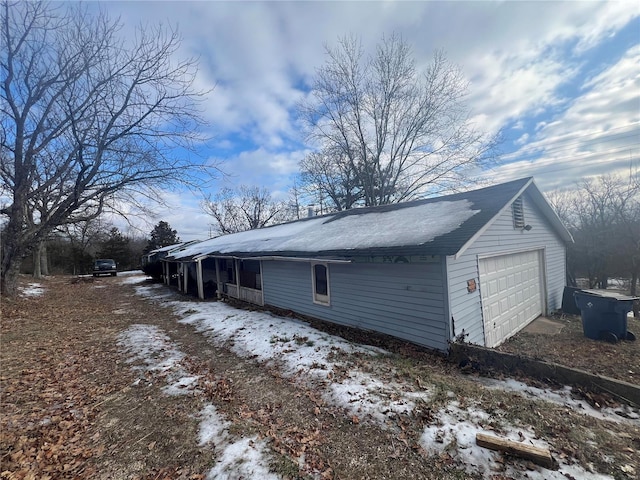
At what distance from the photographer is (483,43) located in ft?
34.4

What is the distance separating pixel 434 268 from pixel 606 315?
4899 mm

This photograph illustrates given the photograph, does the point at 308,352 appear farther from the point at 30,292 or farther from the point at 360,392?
the point at 30,292

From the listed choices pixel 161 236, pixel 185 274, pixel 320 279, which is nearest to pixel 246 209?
pixel 161 236

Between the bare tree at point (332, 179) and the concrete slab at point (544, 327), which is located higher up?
the bare tree at point (332, 179)

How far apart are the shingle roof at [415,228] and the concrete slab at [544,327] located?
368cm

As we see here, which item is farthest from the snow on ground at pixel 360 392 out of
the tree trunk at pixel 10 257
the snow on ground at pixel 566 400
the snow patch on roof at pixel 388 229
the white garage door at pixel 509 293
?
the tree trunk at pixel 10 257

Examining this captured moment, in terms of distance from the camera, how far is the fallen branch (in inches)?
105

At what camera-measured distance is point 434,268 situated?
18.8 ft

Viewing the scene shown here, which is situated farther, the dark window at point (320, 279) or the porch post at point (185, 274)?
the porch post at point (185, 274)

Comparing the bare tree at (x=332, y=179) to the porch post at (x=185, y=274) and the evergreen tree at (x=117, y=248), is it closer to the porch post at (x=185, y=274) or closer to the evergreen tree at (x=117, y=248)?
the porch post at (x=185, y=274)

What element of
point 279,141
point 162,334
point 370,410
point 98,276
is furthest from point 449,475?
point 98,276

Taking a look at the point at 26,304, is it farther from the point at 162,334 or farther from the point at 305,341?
the point at 305,341

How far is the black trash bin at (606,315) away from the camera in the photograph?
6609mm

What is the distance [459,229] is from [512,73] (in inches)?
392
